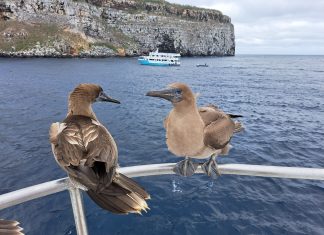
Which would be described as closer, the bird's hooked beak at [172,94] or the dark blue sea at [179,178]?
the bird's hooked beak at [172,94]

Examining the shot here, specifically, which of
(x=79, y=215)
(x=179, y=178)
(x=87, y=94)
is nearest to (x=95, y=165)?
(x=79, y=215)

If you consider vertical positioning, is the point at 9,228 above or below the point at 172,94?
below

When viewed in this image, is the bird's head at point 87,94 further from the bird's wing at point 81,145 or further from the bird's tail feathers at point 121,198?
the bird's tail feathers at point 121,198

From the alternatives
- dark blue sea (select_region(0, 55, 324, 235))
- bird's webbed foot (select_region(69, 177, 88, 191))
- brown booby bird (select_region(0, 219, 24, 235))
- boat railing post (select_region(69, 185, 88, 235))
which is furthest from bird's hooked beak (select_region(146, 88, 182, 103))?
dark blue sea (select_region(0, 55, 324, 235))

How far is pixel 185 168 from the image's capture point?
364 centimetres

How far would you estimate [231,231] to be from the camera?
11508mm

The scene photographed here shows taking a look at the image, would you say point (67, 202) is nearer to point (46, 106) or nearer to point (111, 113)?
point (111, 113)

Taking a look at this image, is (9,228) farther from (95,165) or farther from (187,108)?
(187,108)

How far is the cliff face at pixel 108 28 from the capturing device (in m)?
107

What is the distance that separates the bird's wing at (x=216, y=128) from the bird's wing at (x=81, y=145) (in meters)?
1.35

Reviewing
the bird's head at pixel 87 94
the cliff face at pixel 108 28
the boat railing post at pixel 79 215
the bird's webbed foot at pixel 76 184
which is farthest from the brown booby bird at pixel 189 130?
the cliff face at pixel 108 28

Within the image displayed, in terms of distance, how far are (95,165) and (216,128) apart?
5.98 ft

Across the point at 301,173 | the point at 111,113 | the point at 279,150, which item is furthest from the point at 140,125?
the point at 301,173

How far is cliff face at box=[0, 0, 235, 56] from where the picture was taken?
352 feet
